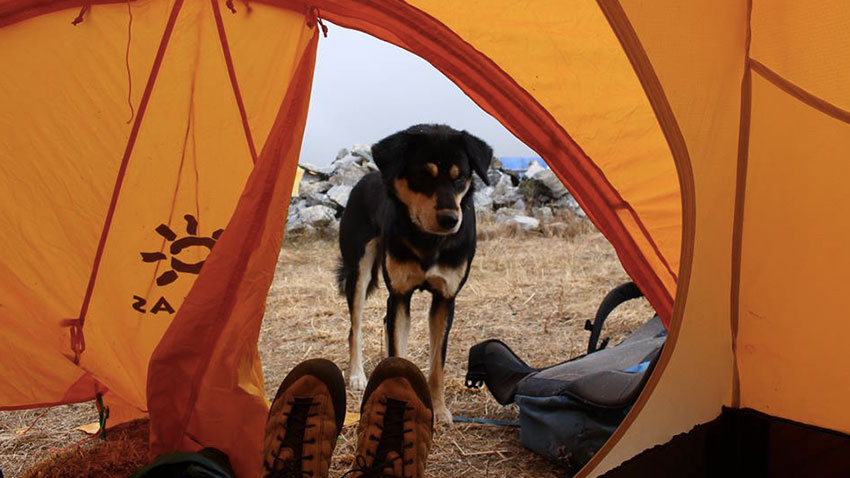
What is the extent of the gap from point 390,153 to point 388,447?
1722mm

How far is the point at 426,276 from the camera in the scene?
127 inches

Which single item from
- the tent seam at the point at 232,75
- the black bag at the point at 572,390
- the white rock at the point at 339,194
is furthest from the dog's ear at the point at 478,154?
the white rock at the point at 339,194

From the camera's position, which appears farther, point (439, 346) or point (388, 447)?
point (439, 346)

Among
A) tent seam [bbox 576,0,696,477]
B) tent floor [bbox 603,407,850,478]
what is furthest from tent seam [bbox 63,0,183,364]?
tent floor [bbox 603,407,850,478]

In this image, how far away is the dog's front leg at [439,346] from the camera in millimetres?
3007

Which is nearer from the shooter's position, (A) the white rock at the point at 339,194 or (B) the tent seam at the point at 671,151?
(B) the tent seam at the point at 671,151

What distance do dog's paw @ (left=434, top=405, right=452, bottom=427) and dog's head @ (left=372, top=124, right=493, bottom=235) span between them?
827 mm

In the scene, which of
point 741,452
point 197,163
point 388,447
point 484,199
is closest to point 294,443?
point 388,447

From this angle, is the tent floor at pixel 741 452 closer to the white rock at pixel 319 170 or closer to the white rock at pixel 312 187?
the white rock at pixel 312 187

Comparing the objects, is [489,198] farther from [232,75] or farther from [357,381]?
[232,75]

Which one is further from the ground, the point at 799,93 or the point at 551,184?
the point at 551,184

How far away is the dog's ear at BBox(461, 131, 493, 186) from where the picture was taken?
3168 millimetres

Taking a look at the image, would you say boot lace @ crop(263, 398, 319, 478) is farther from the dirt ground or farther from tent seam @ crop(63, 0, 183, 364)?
tent seam @ crop(63, 0, 183, 364)

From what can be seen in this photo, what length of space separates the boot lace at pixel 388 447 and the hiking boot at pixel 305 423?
112 millimetres
